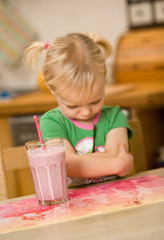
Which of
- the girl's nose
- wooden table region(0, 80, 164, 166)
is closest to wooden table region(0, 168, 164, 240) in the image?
the girl's nose

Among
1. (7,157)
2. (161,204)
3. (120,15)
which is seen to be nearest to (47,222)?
(161,204)

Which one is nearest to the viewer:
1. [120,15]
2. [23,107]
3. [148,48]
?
[23,107]

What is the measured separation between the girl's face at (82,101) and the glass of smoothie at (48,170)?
202 millimetres

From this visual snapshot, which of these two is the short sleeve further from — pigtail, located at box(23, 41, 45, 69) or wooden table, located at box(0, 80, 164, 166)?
wooden table, located at box(0, 80, 164, 166)

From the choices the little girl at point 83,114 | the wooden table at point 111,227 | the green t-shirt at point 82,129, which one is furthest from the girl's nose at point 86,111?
the wooden table at point 111,227

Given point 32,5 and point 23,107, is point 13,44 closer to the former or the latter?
point 32,5

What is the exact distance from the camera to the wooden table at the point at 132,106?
90.4 inches

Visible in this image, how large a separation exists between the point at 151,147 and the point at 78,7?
4.31 feet

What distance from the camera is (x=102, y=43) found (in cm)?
138

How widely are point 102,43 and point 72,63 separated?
242mm

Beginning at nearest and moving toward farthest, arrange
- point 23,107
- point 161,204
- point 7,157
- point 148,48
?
point 161,204
point 7,157
point 23,107
point 148,48

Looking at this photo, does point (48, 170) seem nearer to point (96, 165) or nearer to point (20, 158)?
point (96, 165)

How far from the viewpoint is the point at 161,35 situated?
292 cm

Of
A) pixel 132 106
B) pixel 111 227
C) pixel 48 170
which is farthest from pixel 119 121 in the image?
pixel 132 106
